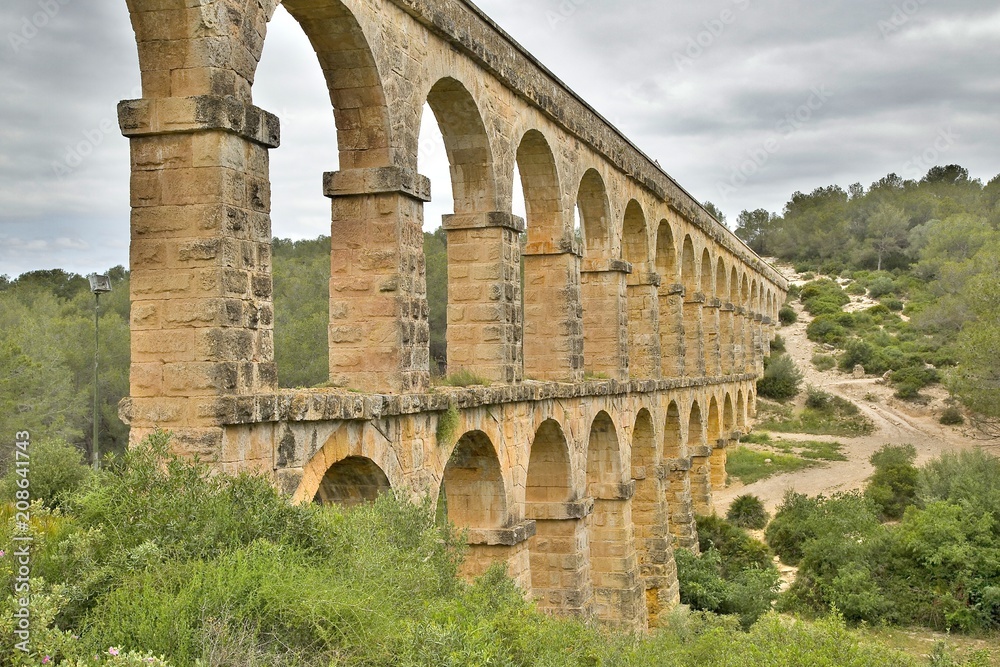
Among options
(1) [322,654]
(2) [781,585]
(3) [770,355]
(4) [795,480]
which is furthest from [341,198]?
(3) [770,355]

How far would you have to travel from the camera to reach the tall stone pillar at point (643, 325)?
18.0 metres

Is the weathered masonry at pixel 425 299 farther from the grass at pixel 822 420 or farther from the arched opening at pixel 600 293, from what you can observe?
the grass at pixel 822 420

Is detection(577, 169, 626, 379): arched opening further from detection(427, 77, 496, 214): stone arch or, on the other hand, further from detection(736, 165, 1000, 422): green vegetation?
detection(736, 165, 1000, 422): green vegetation

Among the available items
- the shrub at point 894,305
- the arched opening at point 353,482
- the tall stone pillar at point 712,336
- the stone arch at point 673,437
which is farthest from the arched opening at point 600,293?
the shrub at point 894,305

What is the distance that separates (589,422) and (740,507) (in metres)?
10.9

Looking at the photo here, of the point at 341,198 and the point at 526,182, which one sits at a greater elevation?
the point at 526,182

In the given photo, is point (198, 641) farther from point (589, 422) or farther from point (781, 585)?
point (781, 585)

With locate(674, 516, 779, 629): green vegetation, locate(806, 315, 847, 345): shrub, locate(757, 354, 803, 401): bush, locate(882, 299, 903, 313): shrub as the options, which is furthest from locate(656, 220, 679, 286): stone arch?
locate(882, 299, 903, 313): shrub

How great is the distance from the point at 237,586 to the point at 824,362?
3892 cm

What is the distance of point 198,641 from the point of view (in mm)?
4031

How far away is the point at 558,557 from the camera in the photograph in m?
12.4

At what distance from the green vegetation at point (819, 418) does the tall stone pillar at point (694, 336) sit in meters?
10.5

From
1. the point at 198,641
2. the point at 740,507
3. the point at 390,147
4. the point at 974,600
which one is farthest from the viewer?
the point at 740,507

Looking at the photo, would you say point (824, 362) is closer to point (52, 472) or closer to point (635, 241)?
point (635, 241)
